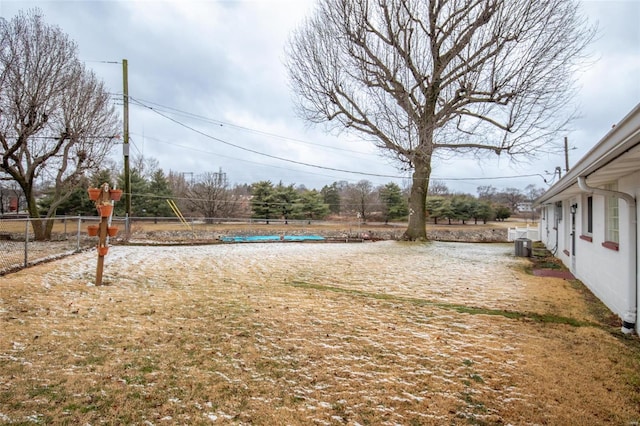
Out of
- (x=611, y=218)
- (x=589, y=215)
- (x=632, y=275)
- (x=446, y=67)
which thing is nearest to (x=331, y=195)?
(x=446, y=67)

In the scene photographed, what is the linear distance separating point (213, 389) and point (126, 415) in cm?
56

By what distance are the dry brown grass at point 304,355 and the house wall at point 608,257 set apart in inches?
16.2

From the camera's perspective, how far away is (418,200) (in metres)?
13.4

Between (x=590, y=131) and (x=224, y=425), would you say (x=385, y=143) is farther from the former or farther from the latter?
(x=224, y=425)

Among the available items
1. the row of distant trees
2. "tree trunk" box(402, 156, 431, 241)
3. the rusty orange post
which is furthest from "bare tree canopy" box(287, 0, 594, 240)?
the row of distant trees

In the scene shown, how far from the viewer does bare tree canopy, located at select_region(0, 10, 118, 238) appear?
34.8 ft

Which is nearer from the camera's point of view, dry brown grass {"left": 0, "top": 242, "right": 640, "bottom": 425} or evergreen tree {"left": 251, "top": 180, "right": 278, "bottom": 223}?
dry brown grass {"left": 0, "top": 242, "right": 640, "bottom": 425}

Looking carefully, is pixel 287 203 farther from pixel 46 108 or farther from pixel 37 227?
pixel 46 108

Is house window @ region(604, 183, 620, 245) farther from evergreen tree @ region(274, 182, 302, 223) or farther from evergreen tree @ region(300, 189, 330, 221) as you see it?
evergreen tree @ region(300, 189, 330, 221)

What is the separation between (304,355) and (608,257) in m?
4.87

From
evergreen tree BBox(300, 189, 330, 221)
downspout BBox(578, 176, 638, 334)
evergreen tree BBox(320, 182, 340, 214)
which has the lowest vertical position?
downspout BBox(578, 176, 638, 334)

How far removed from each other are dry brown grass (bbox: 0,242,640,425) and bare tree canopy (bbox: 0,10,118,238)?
28.2 ft

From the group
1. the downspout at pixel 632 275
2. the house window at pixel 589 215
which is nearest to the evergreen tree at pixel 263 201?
the house window at pixel 589 215

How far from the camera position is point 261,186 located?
27062 millimetres
